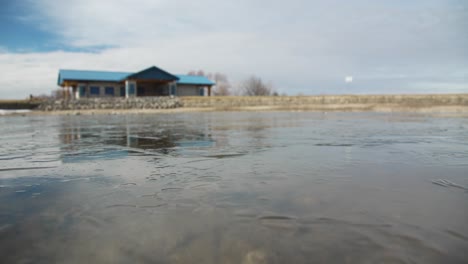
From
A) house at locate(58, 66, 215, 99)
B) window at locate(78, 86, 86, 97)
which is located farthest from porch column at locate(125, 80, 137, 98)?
window at locate(78, 86, 86, 97)

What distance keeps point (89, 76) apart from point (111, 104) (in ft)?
31.7

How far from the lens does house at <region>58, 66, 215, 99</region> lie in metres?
42.0

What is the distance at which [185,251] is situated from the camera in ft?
5.56

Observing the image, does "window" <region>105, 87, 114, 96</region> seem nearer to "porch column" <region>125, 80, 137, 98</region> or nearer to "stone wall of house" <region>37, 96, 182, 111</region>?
"porch column" <region>125, 80, 137, 98</region>

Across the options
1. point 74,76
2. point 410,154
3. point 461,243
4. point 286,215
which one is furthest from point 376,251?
point 74,76

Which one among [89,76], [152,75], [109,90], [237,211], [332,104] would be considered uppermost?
[89,76]

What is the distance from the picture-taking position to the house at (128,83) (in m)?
42.0

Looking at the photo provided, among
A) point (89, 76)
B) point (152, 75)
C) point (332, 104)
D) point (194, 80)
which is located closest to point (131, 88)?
point (152, 75)

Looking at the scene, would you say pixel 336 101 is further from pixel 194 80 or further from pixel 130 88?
pixel 130 88

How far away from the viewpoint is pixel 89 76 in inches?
1722

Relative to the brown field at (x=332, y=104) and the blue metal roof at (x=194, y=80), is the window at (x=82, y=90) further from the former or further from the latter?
the blue metal roof at (x=194, y=80)

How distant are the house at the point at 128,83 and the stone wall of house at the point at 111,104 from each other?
3993 millimetres

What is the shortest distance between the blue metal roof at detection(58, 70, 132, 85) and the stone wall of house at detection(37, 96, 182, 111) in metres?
5.94

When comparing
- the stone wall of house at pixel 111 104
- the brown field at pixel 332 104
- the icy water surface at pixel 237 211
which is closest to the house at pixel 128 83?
the stone wall of house at pixel 111 104
